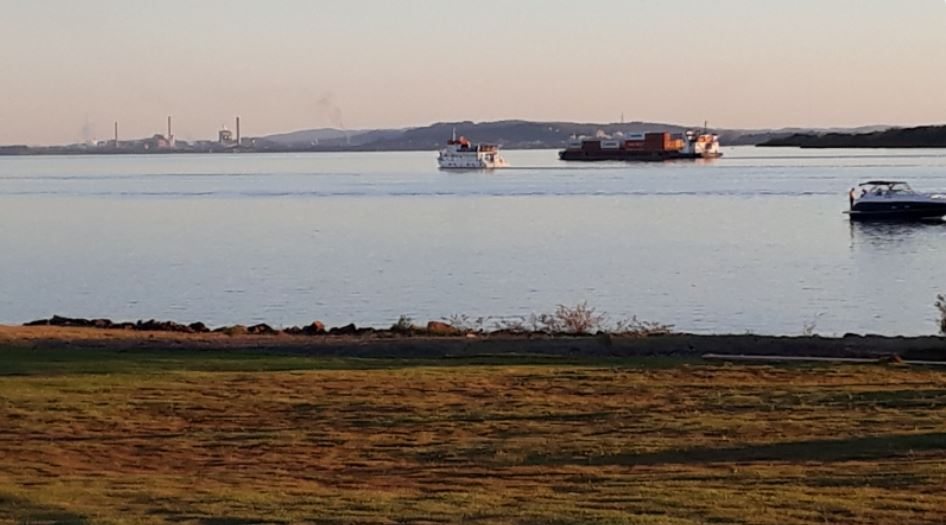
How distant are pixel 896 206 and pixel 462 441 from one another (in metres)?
53.9

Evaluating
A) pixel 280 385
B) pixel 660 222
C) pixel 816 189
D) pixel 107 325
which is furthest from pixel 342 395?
pixel 816 189

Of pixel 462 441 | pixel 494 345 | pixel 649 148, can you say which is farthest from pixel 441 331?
pixel 649 148

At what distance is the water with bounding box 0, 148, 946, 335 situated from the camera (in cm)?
3281

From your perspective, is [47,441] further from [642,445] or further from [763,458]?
[763,458]

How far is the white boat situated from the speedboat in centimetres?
8807

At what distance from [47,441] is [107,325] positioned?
13.3 metres

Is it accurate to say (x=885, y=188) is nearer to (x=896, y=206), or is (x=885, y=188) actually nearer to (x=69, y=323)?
(x=896, y=206)

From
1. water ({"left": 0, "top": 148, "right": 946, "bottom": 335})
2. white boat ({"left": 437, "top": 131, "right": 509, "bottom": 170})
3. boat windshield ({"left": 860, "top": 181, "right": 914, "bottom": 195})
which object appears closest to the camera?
water ({"left": 0, "top": 148, "right": 946, "bottom": 335})

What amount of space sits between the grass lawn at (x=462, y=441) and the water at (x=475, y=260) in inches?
495

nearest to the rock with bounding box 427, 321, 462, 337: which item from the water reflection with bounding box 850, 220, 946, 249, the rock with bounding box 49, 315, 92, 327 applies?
the rock with bounding box 49, 315, 92, 327

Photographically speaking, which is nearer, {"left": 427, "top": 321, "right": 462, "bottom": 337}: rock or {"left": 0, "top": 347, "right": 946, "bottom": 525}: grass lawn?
{"left": 0, "top": 347, "right": 946, "bottom": 525}: grass lawn

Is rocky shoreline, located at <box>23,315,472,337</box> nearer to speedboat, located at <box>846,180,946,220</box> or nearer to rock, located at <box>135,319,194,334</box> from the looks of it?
rock, located at <box>135,319,194,334</box>

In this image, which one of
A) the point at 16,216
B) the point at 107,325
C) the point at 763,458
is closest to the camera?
the point at 763,458

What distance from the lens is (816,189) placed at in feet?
305
